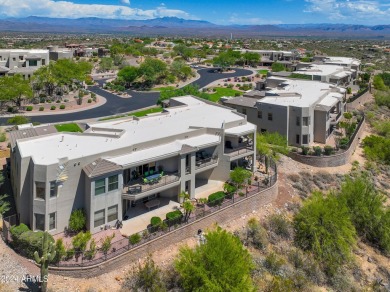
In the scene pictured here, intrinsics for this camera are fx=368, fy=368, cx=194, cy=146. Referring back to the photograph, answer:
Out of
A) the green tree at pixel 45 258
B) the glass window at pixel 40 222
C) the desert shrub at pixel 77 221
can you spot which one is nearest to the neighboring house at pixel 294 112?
the desert shrub at pixel 77 221

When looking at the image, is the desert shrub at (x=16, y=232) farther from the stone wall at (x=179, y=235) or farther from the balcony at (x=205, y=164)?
the balcony at (x=205, y=164)

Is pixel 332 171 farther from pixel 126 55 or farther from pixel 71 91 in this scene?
pixel 126 55

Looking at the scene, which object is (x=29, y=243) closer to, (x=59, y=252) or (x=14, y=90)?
(x=59, y=252)

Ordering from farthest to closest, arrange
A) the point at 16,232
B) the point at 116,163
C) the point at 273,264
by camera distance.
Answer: the point at 273,264, the point at 116,163, the point at 16,232

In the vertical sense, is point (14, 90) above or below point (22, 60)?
below

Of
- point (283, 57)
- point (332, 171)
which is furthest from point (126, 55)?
point (332, 171)

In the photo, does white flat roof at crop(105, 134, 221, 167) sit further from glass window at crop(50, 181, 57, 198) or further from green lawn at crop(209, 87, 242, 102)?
green lawn at crop(209, 87, 242, 102)

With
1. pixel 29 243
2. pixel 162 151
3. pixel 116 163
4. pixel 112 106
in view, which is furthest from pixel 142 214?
pixel 112 106
